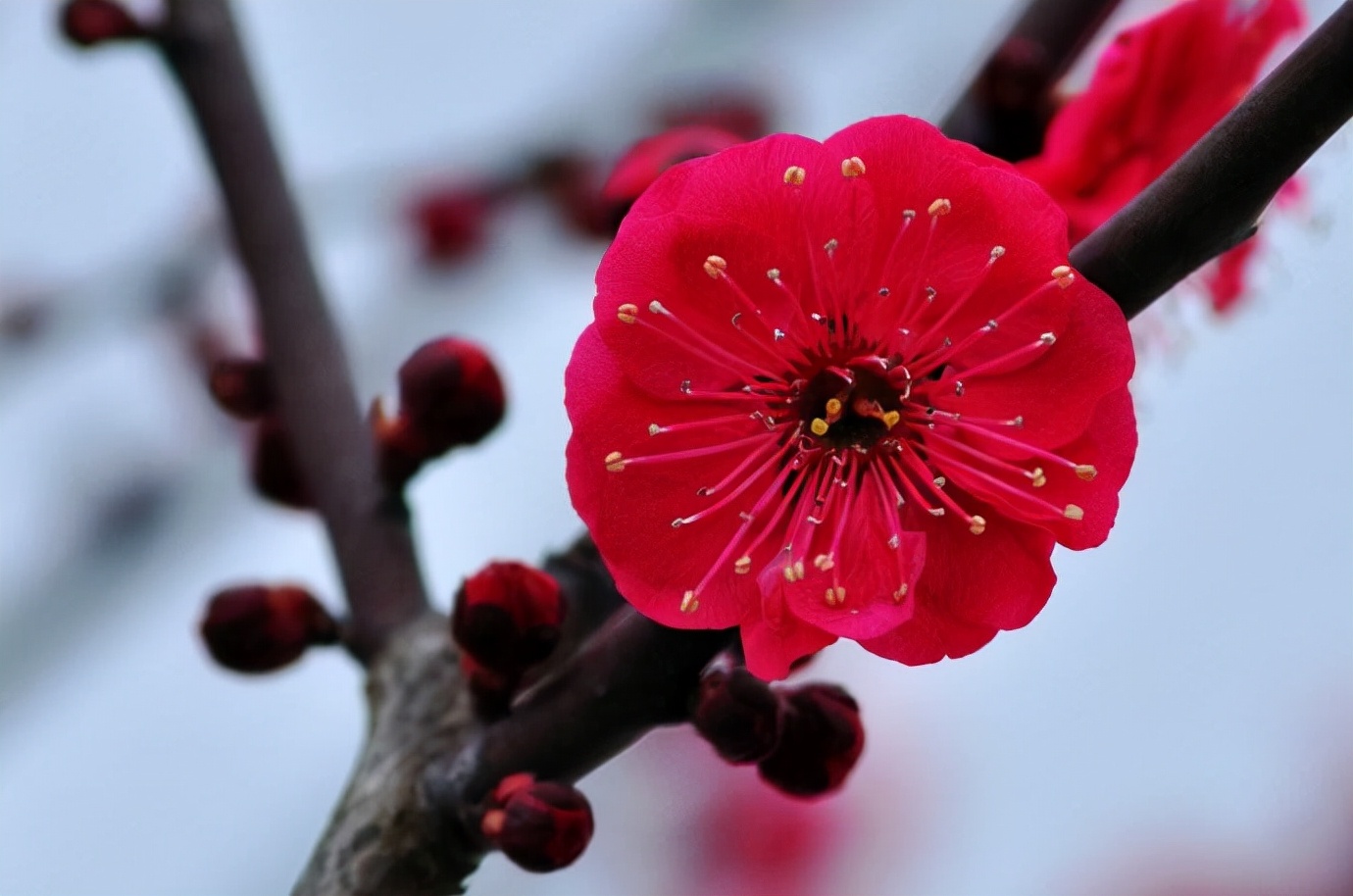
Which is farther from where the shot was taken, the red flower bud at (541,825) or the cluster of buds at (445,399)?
the cluster of buds at (445,399)

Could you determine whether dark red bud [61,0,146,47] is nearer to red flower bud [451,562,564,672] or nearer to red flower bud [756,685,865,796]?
red flower bud [451,562,564,672]

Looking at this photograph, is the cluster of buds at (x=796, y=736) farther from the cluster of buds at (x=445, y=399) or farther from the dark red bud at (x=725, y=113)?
the dark red bud at (x=725, y=113)

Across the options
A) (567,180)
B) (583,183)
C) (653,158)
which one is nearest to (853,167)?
(653,158)

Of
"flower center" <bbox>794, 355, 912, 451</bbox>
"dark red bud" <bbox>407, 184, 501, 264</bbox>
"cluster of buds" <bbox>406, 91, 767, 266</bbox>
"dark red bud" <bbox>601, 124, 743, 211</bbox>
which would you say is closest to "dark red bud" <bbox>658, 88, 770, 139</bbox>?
"cluster of buds" <bbox>406, 91, 767, 266</bbox>

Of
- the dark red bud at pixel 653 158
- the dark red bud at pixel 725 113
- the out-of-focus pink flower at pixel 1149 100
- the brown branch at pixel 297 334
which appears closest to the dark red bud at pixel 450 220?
the dark red bud at pixel 725 113

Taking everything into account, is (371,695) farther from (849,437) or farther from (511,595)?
(849,437)

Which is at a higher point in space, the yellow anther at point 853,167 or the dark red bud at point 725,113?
the yellow anther at point 853,167
